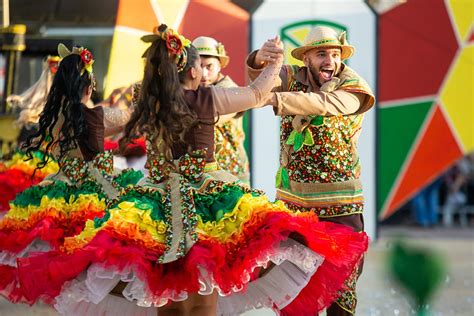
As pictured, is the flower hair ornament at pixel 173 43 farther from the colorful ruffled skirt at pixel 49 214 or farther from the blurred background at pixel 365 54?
the blurred background at pixel 365 54

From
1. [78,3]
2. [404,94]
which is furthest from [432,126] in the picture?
[78,3]

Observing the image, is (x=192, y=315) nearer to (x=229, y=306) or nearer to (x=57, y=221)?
(x=229, y=306)

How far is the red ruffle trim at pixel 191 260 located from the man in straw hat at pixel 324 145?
0.96 m

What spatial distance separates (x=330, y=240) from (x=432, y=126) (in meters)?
6.60

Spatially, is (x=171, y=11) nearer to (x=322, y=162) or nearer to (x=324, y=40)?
(x=324, y=40)

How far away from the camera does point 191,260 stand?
399cm

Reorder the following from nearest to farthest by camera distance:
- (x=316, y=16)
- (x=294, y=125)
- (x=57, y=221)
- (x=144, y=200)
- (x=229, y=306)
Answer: (x=144, y=200) < (x=229, y=306) < (x=294, y=125) < (x=57, y=221) < (x=316, y=16)

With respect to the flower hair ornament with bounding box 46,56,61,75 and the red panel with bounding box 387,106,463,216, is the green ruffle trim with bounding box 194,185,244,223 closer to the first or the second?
the flower hair ornament with bounding box 46,56,61,75

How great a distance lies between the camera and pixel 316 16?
10086 mm

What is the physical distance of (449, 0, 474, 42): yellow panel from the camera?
10414 mm

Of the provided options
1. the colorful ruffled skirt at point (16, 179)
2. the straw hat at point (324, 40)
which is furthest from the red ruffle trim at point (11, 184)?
the straw hat at point (324, 40)

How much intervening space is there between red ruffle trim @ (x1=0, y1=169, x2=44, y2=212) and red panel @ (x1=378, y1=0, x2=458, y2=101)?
4291mm

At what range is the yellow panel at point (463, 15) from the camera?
1041cm

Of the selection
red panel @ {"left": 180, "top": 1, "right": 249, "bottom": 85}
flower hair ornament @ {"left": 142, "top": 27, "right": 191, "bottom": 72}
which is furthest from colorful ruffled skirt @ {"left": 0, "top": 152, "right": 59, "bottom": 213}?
flower hair ornament @ {"left": 142, "top": 27, "right": 191, "bottom": 72}
